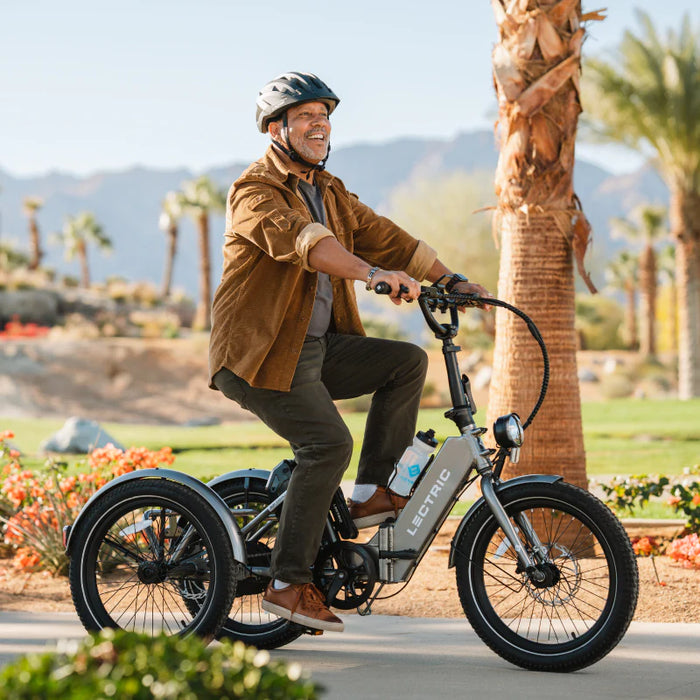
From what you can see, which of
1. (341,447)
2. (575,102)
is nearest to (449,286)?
(341,447)

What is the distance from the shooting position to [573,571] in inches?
178

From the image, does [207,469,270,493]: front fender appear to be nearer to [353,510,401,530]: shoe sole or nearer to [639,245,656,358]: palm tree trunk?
[353,510,401,530]: shoe sole

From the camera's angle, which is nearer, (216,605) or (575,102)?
(216,605)

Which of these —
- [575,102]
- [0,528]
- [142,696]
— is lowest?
[0,528]

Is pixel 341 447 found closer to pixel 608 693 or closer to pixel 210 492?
pixel 210 492

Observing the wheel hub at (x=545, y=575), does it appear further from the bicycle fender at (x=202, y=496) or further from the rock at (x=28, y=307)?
the rock at (x=28, y=307)

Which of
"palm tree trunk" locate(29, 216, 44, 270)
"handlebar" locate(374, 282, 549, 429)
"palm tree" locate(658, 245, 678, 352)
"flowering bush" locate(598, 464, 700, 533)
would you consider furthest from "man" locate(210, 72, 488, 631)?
"palm tree trunk" locate(29, 216, 44, 270)

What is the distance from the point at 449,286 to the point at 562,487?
100 cm

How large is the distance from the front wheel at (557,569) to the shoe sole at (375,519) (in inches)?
12.0

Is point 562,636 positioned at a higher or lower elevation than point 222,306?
lower

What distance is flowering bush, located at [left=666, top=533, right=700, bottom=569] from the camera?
6953mm

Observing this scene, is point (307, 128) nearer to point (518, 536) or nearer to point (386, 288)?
point (386, 288)

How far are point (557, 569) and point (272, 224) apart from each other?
1.67 meters

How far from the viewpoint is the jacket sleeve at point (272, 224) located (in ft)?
14.2
